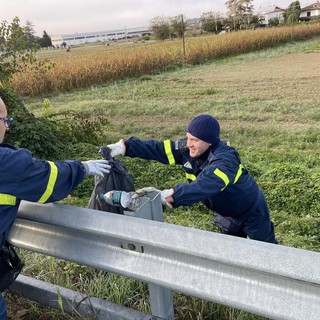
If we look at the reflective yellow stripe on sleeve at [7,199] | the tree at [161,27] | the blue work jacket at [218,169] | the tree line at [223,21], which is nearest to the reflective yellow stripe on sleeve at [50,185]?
the reflective yellow stripe on sleeve at [7,199]

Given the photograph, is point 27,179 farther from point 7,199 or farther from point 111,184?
point 111,184

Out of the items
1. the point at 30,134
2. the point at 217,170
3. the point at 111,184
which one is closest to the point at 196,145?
the point at 217,170

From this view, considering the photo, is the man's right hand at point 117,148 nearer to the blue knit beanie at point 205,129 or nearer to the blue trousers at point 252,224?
the blue knit beanie at point 205,129

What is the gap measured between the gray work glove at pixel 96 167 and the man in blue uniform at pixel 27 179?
53 mm

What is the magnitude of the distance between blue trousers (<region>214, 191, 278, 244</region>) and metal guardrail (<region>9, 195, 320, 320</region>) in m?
1.62

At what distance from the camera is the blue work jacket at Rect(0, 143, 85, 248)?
2.03 m

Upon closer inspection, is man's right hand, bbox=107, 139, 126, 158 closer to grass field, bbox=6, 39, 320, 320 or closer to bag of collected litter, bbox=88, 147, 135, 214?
bag of collected litter, bbox=88, 147, 135, 214

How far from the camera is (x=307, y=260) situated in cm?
150

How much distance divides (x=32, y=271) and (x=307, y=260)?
212 centimetres

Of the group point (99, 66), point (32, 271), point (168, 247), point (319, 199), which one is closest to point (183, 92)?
point (99, 66)

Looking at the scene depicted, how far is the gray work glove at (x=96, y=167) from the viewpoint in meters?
2.36

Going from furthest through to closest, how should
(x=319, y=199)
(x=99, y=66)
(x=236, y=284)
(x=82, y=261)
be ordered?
(x=99, y=66)
(x=319, y=199)
(x=82, y=261)
(x=236, y=284)

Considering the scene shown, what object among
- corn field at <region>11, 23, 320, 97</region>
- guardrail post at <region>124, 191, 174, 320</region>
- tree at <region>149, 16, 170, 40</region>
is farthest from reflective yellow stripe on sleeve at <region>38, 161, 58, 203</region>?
tree at <region>149, 16, 170, 40</region>

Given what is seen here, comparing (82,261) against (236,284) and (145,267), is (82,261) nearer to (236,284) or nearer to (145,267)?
(145,267)
